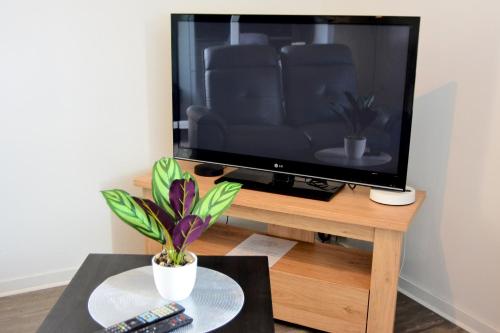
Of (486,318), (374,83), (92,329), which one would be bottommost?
(486,318)

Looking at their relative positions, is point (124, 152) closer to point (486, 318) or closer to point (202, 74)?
point (202, 74)

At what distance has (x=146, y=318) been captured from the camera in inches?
49.9

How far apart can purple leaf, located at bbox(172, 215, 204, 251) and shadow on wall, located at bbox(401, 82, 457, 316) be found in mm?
1389

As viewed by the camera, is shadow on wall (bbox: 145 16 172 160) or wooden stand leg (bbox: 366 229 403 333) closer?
wooden stand leg (bbox: 366 229 403 333)

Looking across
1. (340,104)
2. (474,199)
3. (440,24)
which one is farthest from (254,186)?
(440,24)

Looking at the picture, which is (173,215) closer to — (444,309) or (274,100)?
(274,100)

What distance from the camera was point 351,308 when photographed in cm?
203

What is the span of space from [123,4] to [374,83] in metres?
1.27

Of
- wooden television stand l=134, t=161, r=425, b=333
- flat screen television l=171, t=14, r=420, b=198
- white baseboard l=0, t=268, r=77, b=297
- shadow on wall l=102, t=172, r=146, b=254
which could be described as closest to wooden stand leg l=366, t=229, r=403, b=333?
wooden television stand l=134, t=161, r=425, b=333

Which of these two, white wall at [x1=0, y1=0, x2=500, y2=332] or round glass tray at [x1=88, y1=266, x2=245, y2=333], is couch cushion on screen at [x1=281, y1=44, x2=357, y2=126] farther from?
round glass tray at [x1=88, y1=266, x2=245, y2=333]

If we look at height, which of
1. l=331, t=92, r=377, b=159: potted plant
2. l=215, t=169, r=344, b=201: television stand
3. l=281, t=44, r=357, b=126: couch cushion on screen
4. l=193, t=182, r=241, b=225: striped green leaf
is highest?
l=281, t=44, r=357, b=126: couch cushion on screen

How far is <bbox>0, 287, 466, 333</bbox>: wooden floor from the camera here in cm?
219

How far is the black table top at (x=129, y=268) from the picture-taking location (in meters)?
1.29

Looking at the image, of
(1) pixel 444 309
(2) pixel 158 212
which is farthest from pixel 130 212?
(1) pixel 444 309
